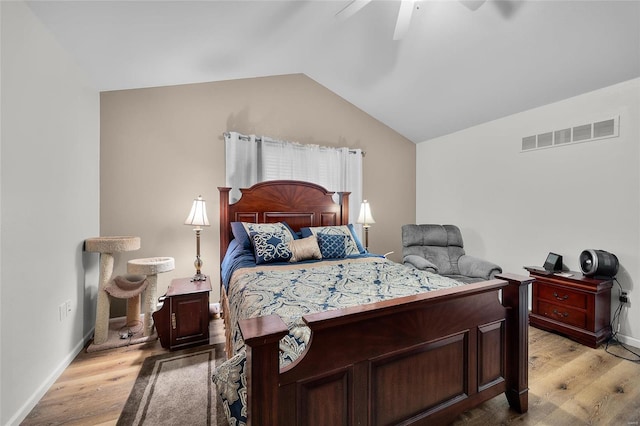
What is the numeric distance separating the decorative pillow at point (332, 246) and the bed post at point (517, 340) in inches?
60.2

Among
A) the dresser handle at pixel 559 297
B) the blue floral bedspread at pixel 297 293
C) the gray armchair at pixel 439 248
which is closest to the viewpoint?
the blue floral bedspread at pixel 297 293

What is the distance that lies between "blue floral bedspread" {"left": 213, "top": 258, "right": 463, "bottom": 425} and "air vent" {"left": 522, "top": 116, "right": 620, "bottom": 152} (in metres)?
2.11

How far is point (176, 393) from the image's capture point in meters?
1.76

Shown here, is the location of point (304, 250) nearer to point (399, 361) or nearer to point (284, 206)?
point (284, 206)

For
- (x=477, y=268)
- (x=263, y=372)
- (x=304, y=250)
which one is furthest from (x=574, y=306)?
(x=263, y=372)

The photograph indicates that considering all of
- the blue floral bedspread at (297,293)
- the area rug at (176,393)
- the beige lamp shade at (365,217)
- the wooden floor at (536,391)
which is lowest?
the wooden floor at (536,391)

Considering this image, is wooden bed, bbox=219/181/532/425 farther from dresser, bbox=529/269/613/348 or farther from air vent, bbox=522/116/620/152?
air vent, bbox=522/116/620/152

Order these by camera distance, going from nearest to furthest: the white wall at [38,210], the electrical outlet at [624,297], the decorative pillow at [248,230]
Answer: the white wall at [38,210] < the electrical outlet at [624,297] < the decorative pillow at [248,230]

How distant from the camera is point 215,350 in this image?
2332 millimetres

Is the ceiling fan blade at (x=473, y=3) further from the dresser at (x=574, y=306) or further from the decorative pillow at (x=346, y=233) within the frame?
the dresser at (x=574, y=306)

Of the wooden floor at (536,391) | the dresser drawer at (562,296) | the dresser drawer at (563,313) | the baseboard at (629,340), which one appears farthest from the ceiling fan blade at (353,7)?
the baseboard at (629,340)

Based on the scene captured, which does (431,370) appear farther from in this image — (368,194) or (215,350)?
(368,194)

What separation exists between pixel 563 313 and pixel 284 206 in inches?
119

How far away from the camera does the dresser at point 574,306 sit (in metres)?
2.38
